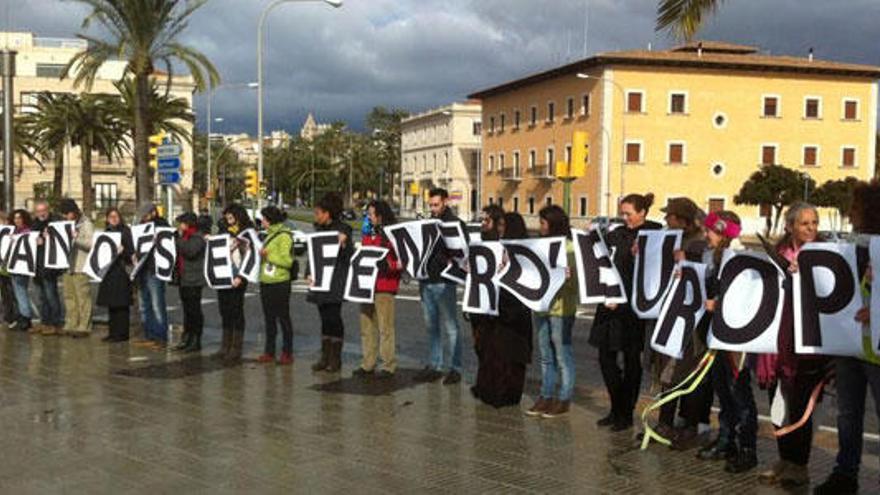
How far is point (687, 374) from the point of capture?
707cm

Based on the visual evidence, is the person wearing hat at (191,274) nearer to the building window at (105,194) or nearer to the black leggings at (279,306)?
the black leggings at (279,306)

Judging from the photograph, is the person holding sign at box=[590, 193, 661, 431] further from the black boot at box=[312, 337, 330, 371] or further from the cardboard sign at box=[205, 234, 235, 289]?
the cardboard sign at box=[205, 234, 235, 289]

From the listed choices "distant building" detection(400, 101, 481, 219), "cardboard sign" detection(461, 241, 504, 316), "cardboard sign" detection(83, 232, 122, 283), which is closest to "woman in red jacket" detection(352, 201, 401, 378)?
"cardboard sign" detection(461, 241, 504, 316)

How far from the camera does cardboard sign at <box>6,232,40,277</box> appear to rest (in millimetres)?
13391

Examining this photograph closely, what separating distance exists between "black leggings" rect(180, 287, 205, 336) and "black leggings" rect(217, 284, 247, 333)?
1.75 feet

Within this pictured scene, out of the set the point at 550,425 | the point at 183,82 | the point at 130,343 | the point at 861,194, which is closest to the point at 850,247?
the point at 861,194

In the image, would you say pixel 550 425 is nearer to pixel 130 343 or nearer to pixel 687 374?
pixel 687 374

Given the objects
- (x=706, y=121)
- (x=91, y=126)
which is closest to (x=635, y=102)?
(x=706, y=121)

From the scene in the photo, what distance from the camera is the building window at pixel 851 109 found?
78375mm

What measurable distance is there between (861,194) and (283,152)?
14607 centimetres

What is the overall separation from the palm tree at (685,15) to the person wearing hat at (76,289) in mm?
8179

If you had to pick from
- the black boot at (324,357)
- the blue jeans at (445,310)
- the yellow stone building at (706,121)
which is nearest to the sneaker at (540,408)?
the blue jeans at (445,310)

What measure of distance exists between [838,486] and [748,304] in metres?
1.29

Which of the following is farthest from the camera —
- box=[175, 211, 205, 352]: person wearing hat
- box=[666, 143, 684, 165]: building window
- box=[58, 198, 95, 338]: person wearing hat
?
box=[666, 143, 684, 165]: building window
